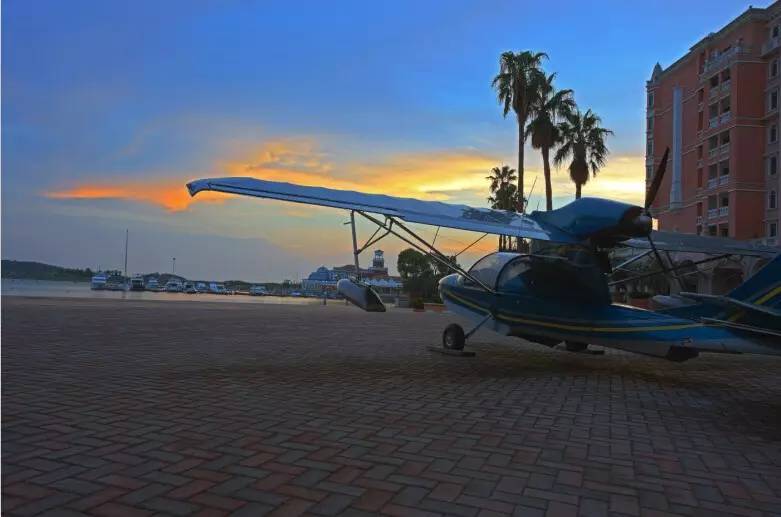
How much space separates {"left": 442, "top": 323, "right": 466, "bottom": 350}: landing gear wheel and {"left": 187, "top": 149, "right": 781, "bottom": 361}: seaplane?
0.02 m

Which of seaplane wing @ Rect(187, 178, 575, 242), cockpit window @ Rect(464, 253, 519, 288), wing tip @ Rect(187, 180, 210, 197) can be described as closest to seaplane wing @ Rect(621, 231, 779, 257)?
cockpit window @ Rect(464, 253, 519, 288)

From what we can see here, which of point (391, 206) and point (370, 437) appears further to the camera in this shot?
point (391, 206)

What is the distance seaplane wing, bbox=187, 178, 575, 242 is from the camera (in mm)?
8625

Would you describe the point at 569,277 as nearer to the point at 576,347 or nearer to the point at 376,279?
the point at 576,347

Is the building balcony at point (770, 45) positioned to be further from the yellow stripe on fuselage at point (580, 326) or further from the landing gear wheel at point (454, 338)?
the landing gear wheel at point (454, 338)

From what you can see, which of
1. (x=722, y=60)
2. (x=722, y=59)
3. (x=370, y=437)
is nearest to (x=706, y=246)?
(x=370, y=437)

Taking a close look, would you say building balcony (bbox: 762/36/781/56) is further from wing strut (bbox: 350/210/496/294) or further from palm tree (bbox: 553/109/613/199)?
wing strut (bbox: 350/210/496/294)

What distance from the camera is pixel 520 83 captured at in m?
30.4

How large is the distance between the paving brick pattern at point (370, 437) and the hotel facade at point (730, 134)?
41.4 metres

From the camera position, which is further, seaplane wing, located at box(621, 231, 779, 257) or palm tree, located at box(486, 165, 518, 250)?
palm tree, located at box(486, 165, 518, 250)

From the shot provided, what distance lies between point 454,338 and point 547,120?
2314cm

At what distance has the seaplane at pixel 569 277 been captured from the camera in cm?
751

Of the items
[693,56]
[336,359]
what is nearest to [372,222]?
[336,359]

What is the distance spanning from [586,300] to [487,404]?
12.6 ft
